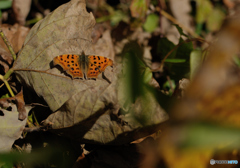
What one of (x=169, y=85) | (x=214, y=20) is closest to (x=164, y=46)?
(x=169, y=85)

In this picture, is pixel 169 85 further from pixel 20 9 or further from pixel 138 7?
pixel 20 9

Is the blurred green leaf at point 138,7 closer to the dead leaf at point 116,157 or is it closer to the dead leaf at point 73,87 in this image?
the dead leaf at point 73,87

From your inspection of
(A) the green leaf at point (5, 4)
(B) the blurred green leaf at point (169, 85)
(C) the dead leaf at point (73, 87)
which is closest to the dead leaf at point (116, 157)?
(C) the dead leaf at point (73, 87)

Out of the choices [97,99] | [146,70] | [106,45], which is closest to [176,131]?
[97,99]

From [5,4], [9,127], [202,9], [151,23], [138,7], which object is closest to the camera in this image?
[9,127]

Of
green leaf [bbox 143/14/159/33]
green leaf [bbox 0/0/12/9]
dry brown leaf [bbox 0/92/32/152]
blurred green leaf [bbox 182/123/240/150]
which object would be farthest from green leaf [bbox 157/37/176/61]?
blurred green leaf [bbox 182/123/240/150]
